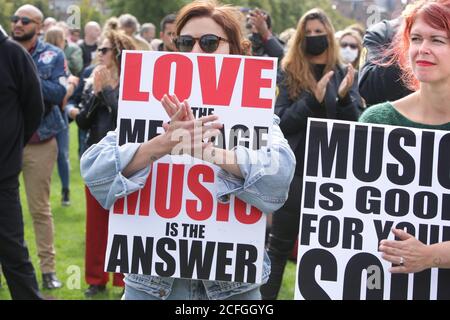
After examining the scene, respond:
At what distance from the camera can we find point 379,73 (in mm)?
3918

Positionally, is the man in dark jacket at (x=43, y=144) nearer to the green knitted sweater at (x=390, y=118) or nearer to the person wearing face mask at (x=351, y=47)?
the person wearing face mask at (x=351, y=47)

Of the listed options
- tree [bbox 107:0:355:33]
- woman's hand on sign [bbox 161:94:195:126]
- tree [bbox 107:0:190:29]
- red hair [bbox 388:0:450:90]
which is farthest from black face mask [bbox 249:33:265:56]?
tree [bbox 107:0:190:29]

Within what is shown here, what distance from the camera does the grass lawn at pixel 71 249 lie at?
6.31 metres

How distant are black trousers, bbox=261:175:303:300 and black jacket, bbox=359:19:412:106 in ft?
4.17

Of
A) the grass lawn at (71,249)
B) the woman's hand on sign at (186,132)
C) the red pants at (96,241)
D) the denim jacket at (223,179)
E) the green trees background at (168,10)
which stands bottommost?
the grass lawn at (71,249)

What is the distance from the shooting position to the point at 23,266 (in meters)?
5.20

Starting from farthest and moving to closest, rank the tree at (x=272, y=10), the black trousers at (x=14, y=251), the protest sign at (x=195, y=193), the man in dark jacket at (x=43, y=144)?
the tree at (x=272, y=10) < the man in dark jacket at (x=43, y=144) < the black trousers at (x=14, y=251) < the protest sign at (x=195, y=193)

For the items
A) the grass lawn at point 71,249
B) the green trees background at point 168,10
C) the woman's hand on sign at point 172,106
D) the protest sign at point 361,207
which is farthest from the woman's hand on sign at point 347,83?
the green trees background at point 168,10

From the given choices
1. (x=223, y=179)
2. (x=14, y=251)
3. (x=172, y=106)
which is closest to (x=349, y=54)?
(x=14, y=251)

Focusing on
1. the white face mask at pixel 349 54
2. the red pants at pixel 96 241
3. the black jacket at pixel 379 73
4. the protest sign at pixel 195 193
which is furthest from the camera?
the white face mask at pixel 349 54

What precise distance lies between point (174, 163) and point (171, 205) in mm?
155

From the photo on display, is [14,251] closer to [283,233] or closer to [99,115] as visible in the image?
[99,115]

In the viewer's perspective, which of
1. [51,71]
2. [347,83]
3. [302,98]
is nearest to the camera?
[347,83]

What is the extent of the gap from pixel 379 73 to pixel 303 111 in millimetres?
1304
